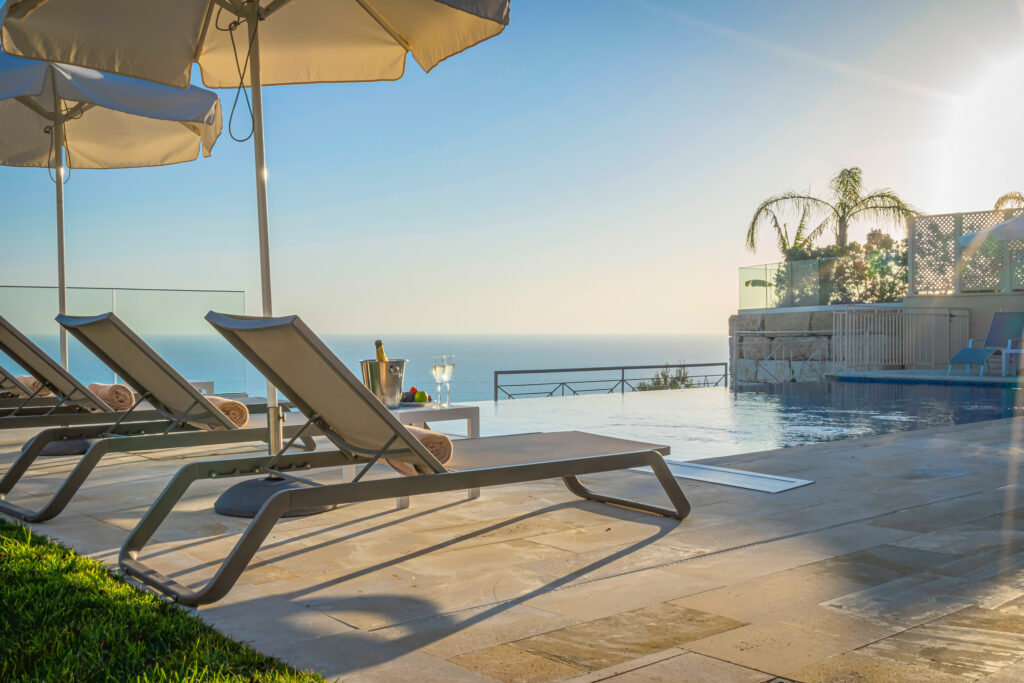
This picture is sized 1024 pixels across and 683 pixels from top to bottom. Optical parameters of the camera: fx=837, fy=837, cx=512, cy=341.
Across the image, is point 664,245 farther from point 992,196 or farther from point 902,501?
point 902,501

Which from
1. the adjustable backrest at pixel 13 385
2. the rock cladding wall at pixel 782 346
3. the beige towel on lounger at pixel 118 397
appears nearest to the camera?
the beige towel on lounger at pixel 118 397

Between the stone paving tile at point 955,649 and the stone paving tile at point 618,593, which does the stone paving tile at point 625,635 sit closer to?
the stone paving tile at point 618,593

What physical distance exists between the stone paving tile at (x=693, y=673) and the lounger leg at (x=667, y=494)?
140 centimetres

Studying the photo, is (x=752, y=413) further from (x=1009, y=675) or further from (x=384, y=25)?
(x=1009, y=675)

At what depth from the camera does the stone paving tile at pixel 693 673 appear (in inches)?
70.4

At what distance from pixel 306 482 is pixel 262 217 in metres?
1.24

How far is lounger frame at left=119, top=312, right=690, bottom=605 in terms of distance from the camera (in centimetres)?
233

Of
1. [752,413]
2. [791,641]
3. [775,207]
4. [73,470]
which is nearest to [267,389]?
[73,470]

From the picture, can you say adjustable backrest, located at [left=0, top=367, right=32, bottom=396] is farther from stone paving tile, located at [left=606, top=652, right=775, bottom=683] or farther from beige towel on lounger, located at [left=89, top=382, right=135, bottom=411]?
stone paving tile, located at [left=606, top=652, right=775, bottom=683]

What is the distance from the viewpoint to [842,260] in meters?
16.2

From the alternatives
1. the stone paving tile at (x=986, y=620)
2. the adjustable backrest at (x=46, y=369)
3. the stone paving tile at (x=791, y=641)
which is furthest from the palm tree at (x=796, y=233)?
the stone paving tile at (x=791, y=641)

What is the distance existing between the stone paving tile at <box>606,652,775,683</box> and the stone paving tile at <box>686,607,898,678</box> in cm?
4

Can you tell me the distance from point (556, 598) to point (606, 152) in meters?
26.2

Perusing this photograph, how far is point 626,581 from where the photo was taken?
2.57 meters
